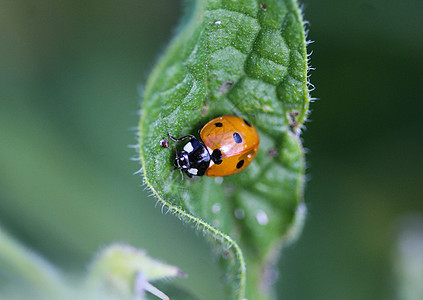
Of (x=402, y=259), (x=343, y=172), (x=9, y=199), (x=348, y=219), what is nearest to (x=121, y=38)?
(x=9, y=199)

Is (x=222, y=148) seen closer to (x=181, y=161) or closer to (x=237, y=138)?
(x=237, y=138)

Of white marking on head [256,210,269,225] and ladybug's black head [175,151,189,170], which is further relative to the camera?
white marking on head [256,210,269,225]

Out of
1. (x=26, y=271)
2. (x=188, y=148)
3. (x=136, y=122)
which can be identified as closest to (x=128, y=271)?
(x=26, y=271)

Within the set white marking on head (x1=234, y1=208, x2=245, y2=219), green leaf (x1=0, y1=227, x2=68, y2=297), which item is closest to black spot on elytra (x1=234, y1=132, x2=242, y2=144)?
white marking on head (x1=234, y1=208, x2=245, y2=219)

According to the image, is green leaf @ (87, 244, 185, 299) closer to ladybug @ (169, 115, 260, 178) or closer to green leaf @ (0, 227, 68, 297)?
green leaf @ (0, 227, 68, 297)

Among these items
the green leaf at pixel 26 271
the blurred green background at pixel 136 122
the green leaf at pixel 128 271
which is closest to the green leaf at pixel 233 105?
the green leaf at pixel 128 271

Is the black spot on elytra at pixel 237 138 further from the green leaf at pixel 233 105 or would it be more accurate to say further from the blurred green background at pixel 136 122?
the blurred green background at pixel 136 122
